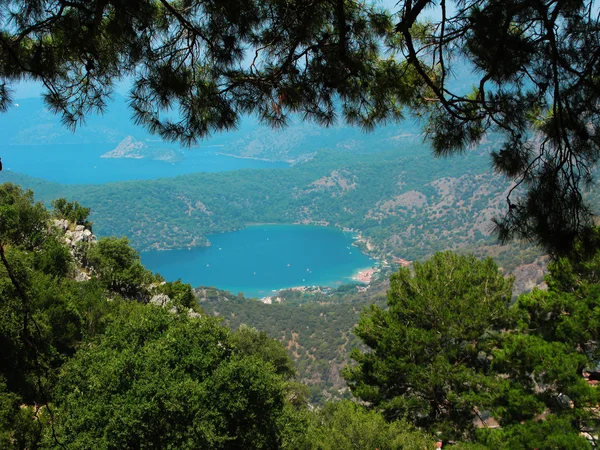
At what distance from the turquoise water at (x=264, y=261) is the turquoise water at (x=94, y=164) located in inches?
1674

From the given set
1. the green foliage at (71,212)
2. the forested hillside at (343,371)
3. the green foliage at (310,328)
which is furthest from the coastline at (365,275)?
the forested hillside at (343,371)

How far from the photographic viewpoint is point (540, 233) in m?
2.53

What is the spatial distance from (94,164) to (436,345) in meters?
159

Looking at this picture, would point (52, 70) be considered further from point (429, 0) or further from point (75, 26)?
point (429, 0)

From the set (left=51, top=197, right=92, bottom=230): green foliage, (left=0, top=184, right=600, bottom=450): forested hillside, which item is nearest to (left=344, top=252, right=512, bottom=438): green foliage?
(left=0, top=184, right=600, bottom=450): forested hillside

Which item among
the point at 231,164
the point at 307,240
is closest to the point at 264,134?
the point at 231,164

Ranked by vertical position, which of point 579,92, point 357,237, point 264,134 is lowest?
point 579,92

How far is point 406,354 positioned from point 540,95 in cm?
600

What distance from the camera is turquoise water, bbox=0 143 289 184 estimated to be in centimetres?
13138

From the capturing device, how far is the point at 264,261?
9062cm

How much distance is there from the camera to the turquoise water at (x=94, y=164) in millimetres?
131375

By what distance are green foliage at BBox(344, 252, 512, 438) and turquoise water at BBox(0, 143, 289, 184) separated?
409 feet

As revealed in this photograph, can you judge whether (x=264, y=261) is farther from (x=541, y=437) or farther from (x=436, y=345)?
(x=541, y=437)

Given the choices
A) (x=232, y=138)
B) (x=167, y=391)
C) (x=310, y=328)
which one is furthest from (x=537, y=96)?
(x=232, y=138)
